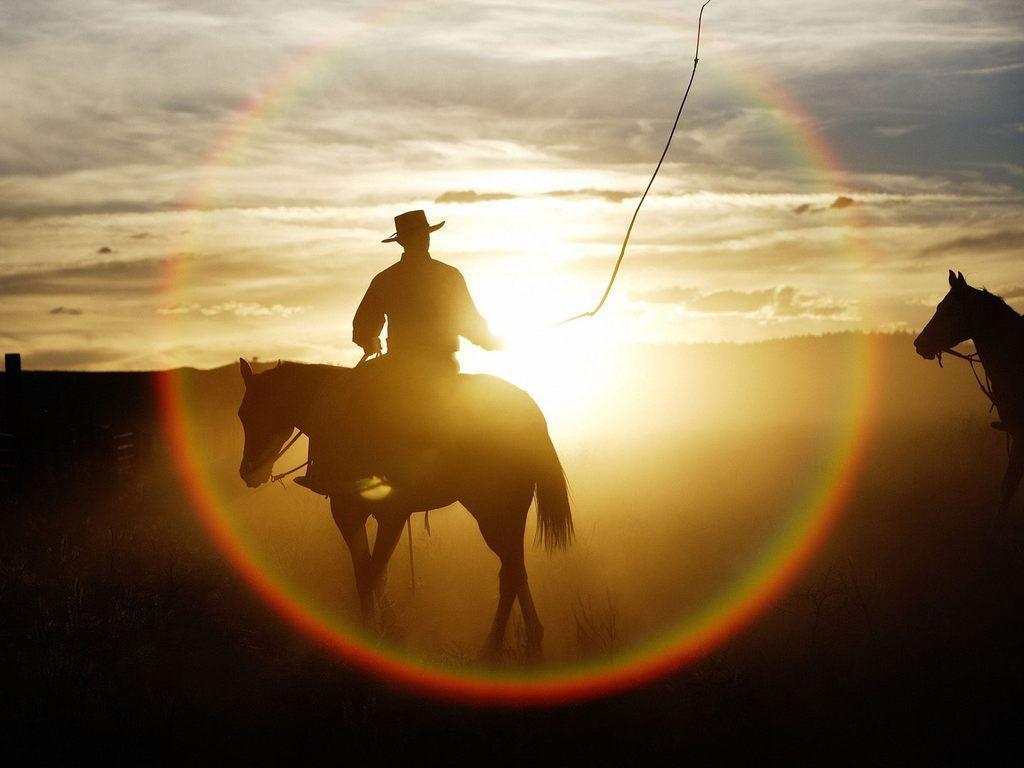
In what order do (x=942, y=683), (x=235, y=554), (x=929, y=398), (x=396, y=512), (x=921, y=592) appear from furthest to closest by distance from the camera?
(x=929, y=398) < (x=235, y=554) < (x=921, y=592) < (x=396, y=512) < (x=942, y=683)

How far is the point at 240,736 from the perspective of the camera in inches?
242

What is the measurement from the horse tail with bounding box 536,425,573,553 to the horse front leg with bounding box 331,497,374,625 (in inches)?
62.8

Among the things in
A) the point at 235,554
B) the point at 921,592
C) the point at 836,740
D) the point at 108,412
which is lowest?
the point at 836,740

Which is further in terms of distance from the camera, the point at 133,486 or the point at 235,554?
the point at 133,486

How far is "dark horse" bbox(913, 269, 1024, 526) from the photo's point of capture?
474 inches

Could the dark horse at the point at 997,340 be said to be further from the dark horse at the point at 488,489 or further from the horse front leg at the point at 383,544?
the horse front leg at the point at 383,544

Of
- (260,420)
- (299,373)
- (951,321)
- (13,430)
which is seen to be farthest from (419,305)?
(13,430)

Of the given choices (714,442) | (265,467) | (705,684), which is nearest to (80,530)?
(265,467)

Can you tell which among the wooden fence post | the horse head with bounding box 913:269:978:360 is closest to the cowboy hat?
the horse head with bounding box 913:269:978:360

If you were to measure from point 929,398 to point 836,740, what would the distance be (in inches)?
1530

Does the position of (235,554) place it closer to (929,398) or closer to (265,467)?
(265,467)

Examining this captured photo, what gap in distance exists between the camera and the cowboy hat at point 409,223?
8.26 meters

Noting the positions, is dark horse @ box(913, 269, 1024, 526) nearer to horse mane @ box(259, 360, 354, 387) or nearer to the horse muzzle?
horse mane @ box(259, 360, 354, 387)

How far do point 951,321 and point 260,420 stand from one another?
8925 mm
